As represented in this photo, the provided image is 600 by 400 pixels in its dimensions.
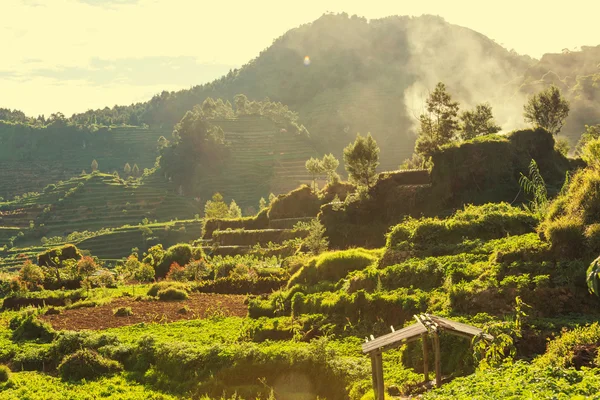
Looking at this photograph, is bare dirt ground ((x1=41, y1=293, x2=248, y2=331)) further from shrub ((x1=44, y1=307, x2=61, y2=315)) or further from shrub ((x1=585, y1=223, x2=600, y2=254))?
shrub ((x1=585, y1=223, x2=600, y2=254))

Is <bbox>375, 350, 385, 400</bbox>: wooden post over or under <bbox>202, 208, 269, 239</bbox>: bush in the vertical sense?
over

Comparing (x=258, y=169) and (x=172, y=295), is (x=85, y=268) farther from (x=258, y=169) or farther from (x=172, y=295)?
(x=258, y=169)

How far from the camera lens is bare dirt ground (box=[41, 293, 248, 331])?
1235 inches

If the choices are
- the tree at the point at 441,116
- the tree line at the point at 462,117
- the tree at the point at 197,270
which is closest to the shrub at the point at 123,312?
the tree at the point at 197,270

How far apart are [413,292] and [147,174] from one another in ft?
588

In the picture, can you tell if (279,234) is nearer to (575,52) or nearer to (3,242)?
(3,242)

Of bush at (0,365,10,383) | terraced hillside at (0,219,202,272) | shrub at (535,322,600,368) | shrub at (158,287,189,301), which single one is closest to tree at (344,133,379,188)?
shrub at (158,287,189,301)

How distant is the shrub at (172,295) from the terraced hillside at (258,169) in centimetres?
11507

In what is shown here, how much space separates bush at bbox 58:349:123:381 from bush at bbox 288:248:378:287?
12.4 metres

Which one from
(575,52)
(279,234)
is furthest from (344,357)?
(575,52)

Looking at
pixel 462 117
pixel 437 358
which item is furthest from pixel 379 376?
pixel 462 117

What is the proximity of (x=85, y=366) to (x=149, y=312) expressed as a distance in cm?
1131

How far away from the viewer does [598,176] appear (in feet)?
69.7

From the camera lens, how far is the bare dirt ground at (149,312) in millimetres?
31359
